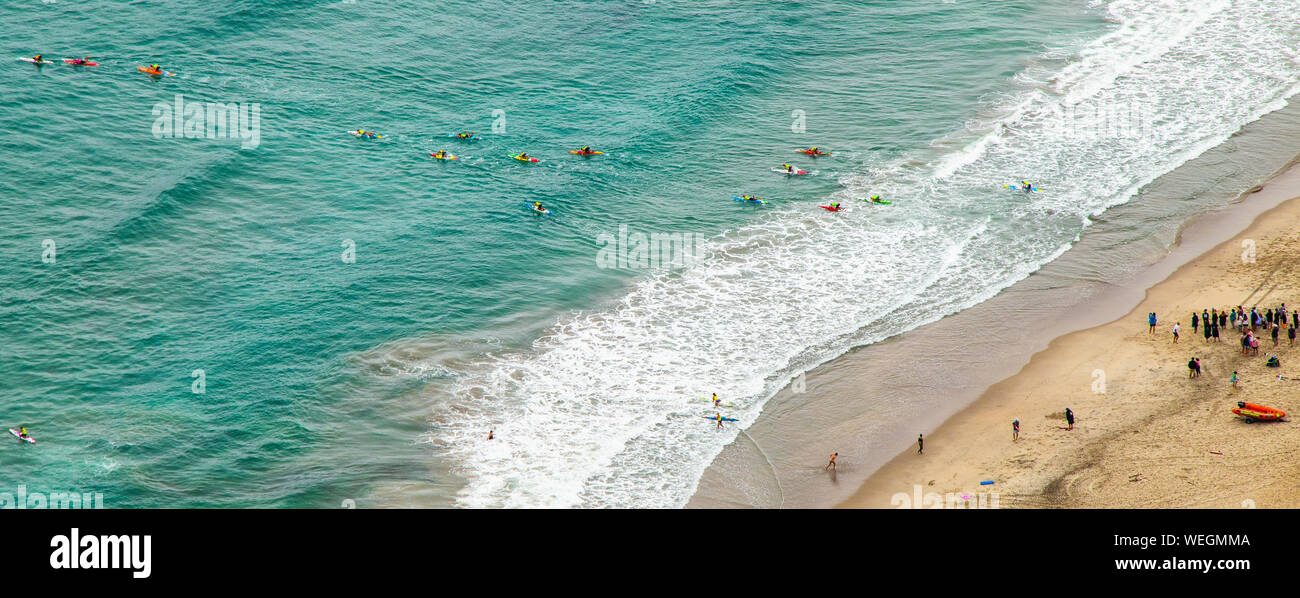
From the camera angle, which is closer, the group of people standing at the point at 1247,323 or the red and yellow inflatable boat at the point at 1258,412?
the red and yellow inflatable boat at the point at 1258,412

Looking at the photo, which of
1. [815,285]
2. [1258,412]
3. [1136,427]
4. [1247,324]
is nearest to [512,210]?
[815,285]

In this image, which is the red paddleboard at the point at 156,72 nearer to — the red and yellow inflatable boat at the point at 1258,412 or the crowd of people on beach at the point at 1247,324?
the crowd of people on beach at the point at 1247,324

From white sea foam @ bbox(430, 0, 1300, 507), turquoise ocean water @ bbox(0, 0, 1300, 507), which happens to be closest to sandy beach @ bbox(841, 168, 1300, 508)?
white sea foam @ bbox(430, 0, 1300, 507)

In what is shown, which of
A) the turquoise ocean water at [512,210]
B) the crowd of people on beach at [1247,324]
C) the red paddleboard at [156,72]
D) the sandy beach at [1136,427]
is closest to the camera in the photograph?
the sandy beach at [1136,427]

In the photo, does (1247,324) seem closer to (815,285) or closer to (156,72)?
(815,285)

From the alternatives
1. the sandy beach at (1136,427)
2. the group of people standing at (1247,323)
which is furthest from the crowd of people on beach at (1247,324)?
the sandy beach at (1136,427)
